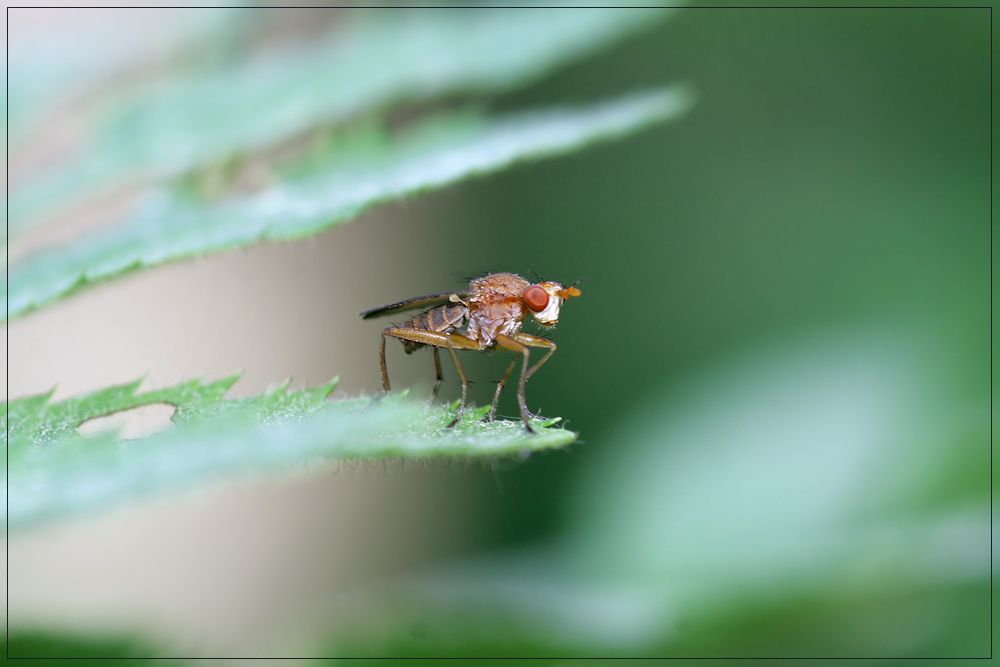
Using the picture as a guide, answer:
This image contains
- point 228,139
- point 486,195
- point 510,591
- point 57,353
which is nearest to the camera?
point 228,139

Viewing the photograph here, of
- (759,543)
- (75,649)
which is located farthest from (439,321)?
(75,649)

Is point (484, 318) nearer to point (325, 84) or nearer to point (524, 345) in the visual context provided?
point (524, 345)

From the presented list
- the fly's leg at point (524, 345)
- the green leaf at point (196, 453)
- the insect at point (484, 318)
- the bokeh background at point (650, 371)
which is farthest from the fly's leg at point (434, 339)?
the green leaf at point (196, 453)

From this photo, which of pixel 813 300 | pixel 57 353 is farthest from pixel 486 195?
pixel 57 353

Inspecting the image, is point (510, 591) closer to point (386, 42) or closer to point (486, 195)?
point (386, 42)

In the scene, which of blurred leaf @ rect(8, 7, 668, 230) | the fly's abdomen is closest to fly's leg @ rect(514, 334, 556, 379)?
the fly's abdomen

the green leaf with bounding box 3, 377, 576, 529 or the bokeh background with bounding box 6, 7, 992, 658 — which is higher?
the bokeh background with bounding box 6, 7, 992, 658

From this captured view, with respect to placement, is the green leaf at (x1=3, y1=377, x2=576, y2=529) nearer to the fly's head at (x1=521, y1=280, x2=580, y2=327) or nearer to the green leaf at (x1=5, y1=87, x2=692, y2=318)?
the green leaf at (x1=5, y1=87, x2=692, y2=318)
